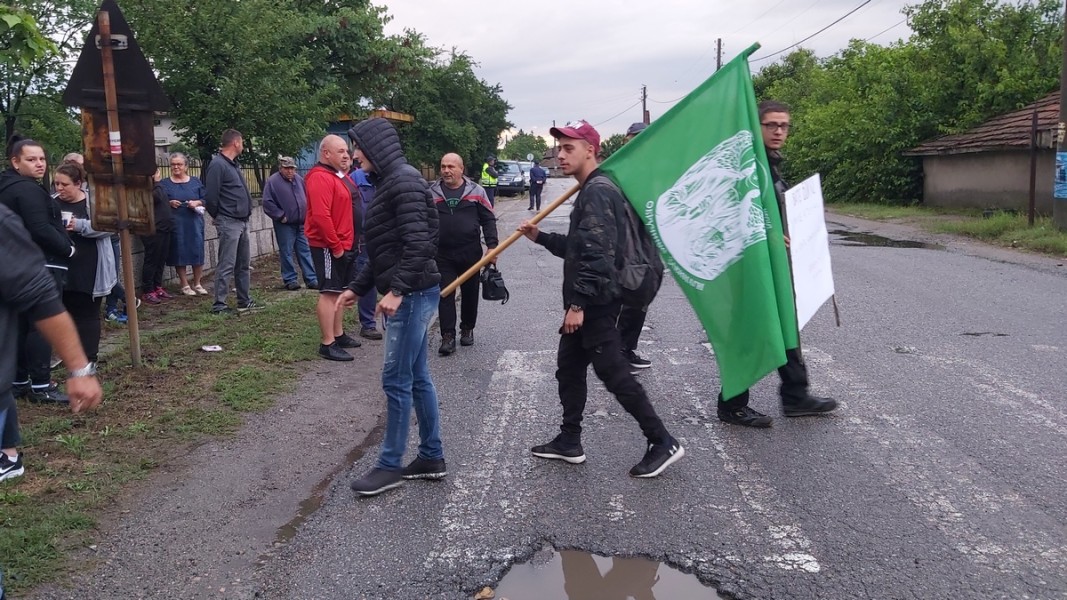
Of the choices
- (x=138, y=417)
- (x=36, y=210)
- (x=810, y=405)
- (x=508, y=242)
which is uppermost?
(x=36, y=210)

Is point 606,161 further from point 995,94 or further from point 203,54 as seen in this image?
point 995,94

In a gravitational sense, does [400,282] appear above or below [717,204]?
below

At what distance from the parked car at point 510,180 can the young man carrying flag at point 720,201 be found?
125 ft

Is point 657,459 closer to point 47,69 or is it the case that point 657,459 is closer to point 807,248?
point 807,248

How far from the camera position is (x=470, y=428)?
5609 mm

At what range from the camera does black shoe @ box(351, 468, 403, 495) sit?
14.7ft

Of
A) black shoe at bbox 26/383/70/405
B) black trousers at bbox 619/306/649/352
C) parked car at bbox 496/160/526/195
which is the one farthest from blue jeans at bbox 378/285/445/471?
parked car at bbox 496/160/526/195

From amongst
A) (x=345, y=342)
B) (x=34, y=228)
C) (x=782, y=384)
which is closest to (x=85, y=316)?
(x=34, y=228)

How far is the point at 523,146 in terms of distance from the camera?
392ft

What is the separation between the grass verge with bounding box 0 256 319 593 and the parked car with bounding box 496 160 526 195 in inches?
1345

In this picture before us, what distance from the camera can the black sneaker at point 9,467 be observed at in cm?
449

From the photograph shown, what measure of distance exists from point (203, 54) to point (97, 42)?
5.97m

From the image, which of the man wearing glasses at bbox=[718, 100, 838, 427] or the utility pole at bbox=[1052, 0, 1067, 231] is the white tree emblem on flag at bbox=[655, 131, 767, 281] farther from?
the utility pole at bbox=[1052, 0, 1067, 231]

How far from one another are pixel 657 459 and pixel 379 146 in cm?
221
